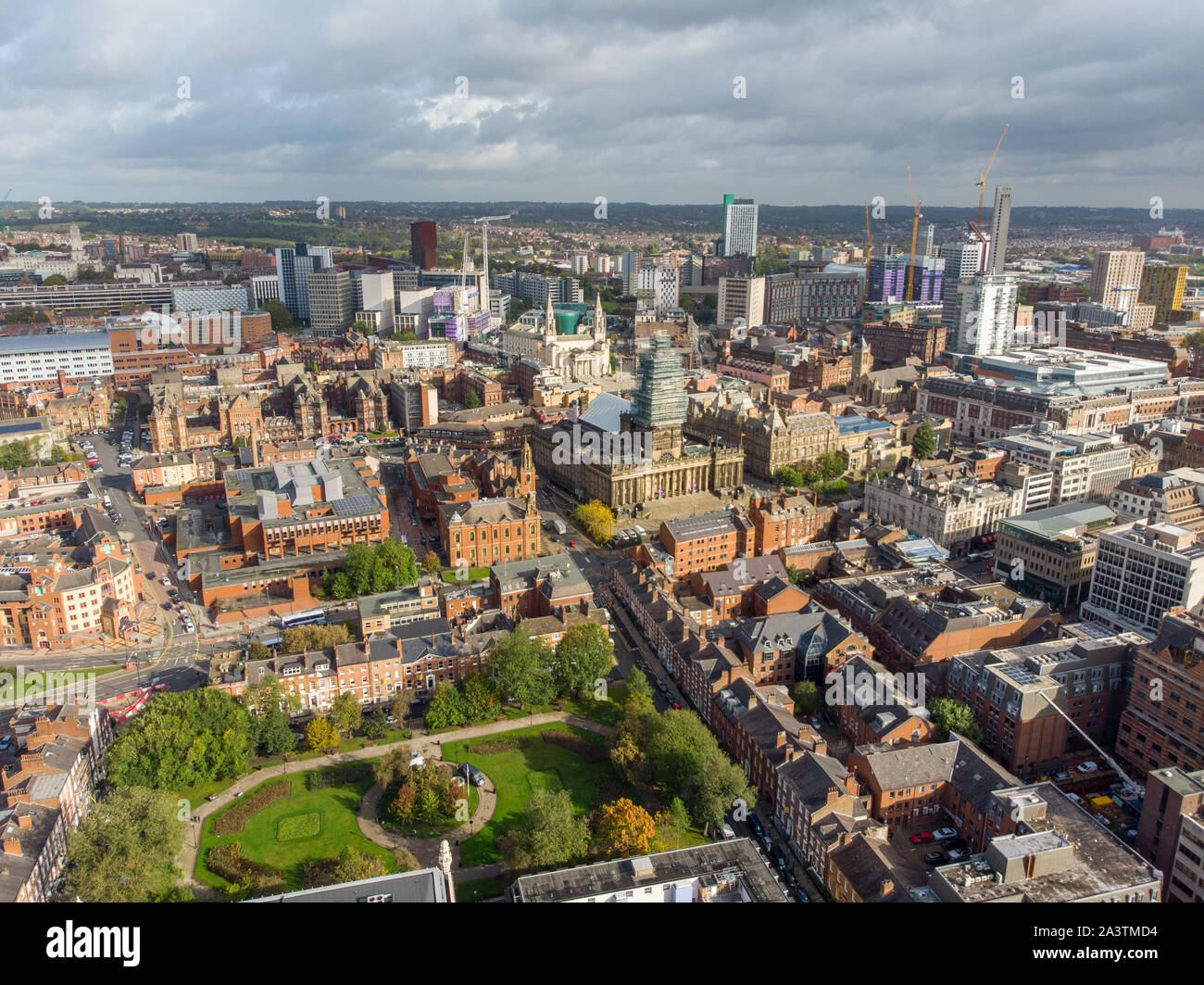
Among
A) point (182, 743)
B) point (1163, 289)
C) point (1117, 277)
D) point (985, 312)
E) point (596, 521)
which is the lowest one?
point (182, 743)

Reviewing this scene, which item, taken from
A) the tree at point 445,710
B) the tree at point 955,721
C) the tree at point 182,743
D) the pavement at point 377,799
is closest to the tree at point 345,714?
the pavement at point 377,799

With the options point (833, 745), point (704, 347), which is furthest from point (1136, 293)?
point (833, 745)

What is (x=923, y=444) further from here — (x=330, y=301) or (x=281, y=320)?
(x=281, y=320)

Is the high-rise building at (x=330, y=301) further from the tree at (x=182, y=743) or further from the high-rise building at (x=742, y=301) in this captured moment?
the tree at (x=182, y=743)

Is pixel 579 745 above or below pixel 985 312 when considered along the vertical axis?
below

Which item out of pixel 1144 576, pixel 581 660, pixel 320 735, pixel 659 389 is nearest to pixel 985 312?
pixel 659 389

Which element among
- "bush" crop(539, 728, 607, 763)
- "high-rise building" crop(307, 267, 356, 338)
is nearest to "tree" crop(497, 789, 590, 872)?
"bush" crop(539, 728, 607, 763)
